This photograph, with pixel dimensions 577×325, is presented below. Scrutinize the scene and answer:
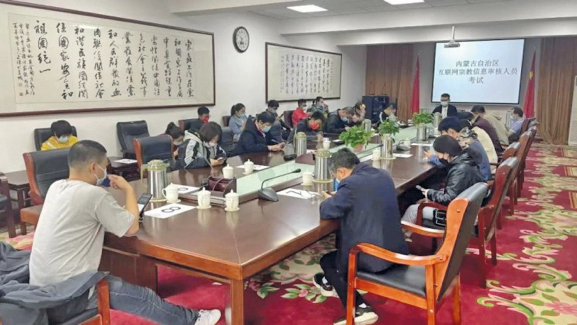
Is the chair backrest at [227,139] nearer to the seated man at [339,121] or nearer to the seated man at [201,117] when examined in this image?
the seated man at [201,117]

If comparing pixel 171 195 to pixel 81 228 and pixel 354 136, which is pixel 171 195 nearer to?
pixel 81 228

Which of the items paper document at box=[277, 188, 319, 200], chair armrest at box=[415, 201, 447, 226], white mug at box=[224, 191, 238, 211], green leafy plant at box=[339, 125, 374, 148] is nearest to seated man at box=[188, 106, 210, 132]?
green leafy plant at box=[339, 125, 374, 148]

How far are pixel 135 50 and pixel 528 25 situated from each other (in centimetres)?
694

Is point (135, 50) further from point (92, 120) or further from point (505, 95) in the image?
point (505, 95)

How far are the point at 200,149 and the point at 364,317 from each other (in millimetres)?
1930

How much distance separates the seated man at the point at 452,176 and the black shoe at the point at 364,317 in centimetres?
101

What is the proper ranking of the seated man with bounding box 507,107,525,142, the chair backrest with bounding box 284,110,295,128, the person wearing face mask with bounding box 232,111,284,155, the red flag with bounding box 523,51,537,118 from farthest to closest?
the red flag with bounding box 523,51,537,118, the chair backrest with bounding box 284,110,295,128, the seated man with bounding box 507,107,525,142, the person wearing face mask with bounding box 232,111,284,155

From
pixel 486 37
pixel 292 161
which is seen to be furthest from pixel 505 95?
pixel 292 161

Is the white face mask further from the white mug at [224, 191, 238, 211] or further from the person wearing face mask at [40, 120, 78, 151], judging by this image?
the white mug at [224, 191, 238, 211]

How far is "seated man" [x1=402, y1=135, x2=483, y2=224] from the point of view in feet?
10.0

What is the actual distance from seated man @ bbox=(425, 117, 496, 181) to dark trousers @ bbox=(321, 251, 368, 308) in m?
1.44

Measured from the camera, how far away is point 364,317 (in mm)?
2359

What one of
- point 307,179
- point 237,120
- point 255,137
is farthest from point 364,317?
point 237,120

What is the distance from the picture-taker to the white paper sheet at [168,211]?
229cm
